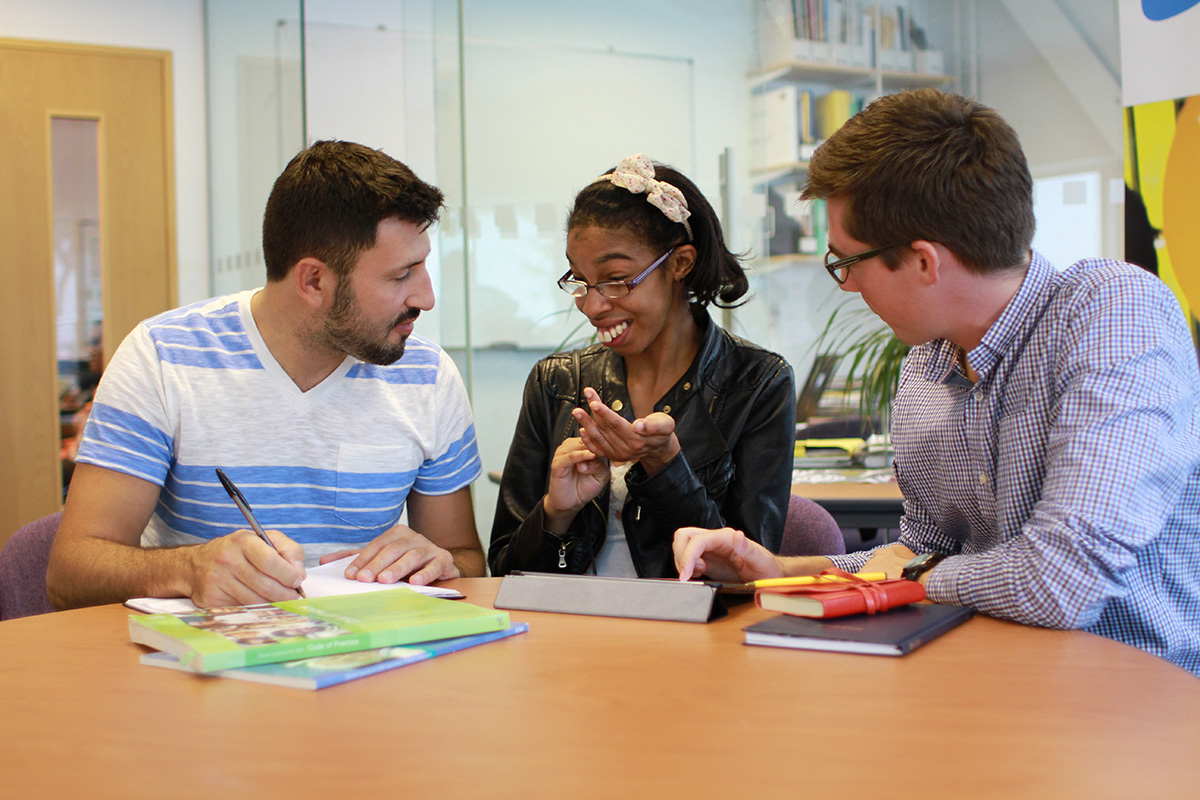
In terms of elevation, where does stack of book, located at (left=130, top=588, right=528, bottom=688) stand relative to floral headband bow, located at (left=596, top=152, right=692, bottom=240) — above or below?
below

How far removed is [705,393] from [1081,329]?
0.79 meters

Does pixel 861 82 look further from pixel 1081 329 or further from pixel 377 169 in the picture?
pixel 1081 329

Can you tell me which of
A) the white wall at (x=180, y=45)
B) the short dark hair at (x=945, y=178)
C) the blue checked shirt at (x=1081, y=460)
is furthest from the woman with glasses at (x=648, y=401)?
the white wall at (x=180, y=45)

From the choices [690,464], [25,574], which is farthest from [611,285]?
[25,574]

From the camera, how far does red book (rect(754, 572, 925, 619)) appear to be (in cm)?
109

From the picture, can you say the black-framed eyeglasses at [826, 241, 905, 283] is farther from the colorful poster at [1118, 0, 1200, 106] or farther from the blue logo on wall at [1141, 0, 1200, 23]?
the blue logo on wall at [1141, 0, 1200, 23]

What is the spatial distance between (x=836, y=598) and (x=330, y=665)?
1.75 ft

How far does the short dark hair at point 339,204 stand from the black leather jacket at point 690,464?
48 cm

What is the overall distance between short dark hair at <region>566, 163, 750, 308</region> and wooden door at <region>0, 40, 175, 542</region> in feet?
11.0

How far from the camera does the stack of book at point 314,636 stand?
3.11 feet

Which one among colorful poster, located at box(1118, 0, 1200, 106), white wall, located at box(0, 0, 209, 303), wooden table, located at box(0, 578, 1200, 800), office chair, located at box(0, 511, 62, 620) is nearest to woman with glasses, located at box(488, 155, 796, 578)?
wooden table, located at box(0, 578, 1200, 800)

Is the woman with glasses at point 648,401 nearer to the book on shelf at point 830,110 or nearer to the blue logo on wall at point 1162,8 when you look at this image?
the book on shelf at point 830,110

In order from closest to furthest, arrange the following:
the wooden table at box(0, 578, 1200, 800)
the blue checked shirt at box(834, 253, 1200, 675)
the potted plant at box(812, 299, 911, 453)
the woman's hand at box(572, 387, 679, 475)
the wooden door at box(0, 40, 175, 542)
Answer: the wooden table at box(0, 578, 1200, 800) < the blue checked shirt at box(834, 253, 1200, 675) < the woman's hand at box(572, 387, 679, 475) < the potted plant at box(812, 299, 911, 453) < the wooden door at box(0, 40, 175, 542)

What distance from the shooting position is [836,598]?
1082mm
